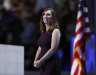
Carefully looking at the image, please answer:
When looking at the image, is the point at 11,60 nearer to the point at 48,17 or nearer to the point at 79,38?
the point at 48,17

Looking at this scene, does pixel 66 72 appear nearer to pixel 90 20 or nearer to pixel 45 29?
pixel 90 20

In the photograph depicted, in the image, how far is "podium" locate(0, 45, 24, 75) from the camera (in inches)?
227

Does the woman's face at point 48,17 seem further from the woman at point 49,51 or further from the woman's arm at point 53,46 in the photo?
the woman's arm at point 53,46

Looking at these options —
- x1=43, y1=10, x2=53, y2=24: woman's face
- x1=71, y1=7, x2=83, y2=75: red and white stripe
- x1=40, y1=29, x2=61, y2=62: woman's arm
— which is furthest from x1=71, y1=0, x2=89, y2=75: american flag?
x1=40, y1=29, x2=61, y2=62: woman's arm

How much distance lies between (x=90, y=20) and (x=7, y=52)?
220 centimetres

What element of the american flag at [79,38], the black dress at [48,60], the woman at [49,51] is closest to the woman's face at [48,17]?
the woman at [49,51]

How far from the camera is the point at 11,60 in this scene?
5.82 meters

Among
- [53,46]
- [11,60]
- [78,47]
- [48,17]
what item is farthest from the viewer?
[78,47]

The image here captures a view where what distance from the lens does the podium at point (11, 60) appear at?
578cm

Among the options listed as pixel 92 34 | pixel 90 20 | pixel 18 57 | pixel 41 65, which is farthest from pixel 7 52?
pixel 92 34

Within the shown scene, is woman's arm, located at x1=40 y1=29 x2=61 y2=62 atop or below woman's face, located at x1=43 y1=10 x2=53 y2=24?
below

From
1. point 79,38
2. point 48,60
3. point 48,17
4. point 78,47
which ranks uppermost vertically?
point 48,17

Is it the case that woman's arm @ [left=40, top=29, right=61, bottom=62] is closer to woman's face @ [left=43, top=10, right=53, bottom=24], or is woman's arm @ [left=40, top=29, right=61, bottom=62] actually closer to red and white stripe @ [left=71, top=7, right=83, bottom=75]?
woman's face @ [left=43, top=10, right=53, bottom=24]

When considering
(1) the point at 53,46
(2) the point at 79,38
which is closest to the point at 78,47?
(2) the point at 79,38
